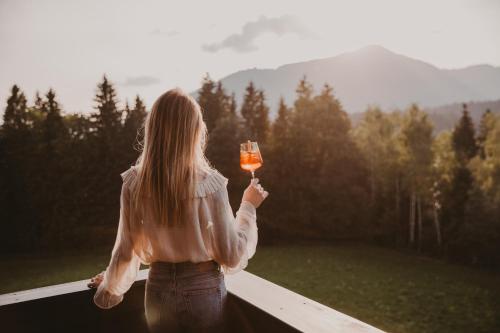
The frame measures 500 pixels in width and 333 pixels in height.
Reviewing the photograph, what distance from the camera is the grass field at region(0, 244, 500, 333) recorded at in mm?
13180

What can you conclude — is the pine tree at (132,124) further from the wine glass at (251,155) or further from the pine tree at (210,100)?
the wine glass at (251,155)

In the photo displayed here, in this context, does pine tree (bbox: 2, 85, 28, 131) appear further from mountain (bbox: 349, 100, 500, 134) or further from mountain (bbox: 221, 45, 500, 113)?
mountain (bbox: 221, 45, 500, 113)

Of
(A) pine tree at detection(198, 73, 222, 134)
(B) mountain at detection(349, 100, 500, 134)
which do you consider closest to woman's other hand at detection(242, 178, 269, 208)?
(A) pine tree at detection(198, 73, 222, 134)

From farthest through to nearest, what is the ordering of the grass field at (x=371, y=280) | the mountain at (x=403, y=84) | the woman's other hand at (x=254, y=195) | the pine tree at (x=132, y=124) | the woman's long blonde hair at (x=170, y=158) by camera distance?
the mountain at (x=403, y=84) → the pine tree at (x=132, y=124) → the grass field at (x=371, y=280) → the woman's other hand at (x=254, y=195) → the woman's long blonde hair at (x=170, y=158)

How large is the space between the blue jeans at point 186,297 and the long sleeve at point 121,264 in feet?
0.54

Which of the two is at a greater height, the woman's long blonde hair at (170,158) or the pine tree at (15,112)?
Answer: the pine tree at (15,112)

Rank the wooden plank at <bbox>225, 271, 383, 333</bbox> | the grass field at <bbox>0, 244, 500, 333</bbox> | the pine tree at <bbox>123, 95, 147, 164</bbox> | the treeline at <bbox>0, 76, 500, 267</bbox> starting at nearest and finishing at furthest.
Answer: the wooden plank at <bbox>225, 271, 383, 333</bbox>, the grass field at <bbox>0, 244, 500, 333</bbox>, the treeline at <bbox>0, 76, 500, 267</bbox>, the pine tree at <bbox>123, 95, 147, 164</bbox>

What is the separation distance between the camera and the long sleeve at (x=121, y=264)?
1801mm

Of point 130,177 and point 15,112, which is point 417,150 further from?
point 130,177

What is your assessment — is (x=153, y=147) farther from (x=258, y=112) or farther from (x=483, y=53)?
(x=258, y=112)

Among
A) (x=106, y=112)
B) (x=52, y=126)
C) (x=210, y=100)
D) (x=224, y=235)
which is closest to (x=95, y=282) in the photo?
(x=224, y=235)

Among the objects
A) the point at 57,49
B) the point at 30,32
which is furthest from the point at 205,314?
the point at 57,49

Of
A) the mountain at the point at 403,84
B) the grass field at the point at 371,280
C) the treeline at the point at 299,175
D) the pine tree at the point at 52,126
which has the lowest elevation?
the grass field at the point at 371,280

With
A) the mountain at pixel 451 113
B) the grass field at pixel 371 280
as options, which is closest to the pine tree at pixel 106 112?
the grass field at pixel 371 280
